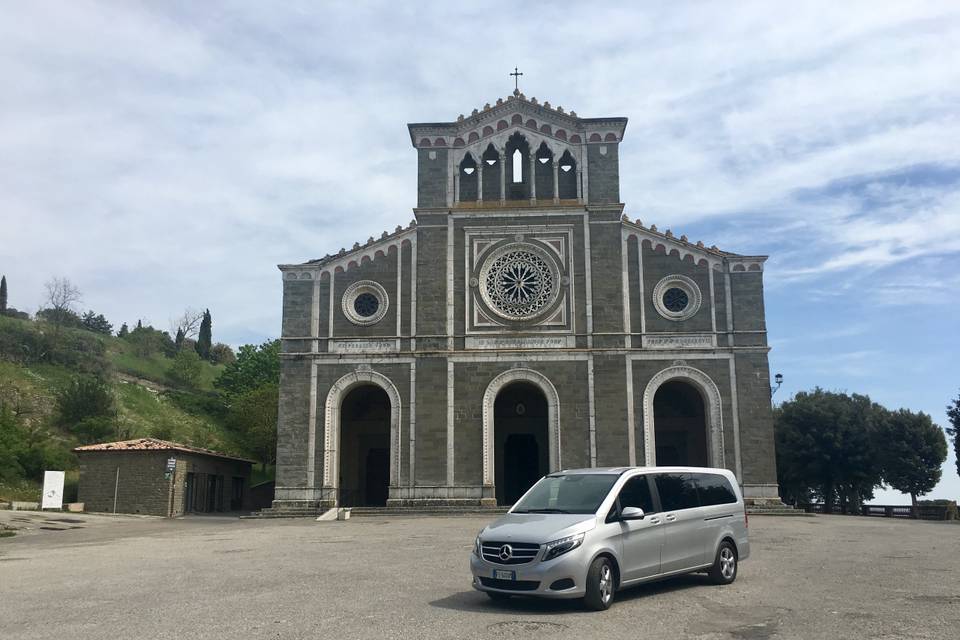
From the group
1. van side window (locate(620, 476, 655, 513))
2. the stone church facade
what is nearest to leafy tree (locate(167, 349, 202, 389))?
the stone church facade

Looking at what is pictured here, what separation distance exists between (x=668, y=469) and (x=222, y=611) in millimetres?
6969

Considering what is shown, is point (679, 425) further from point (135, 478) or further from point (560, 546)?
point (560, 546)

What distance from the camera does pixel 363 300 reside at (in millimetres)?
39875

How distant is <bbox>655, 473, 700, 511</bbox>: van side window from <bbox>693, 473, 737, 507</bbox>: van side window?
210 millimetres

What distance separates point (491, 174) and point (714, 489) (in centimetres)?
2932

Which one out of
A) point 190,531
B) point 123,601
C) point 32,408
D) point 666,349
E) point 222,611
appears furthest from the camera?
point 32,408

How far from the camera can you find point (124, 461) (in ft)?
126

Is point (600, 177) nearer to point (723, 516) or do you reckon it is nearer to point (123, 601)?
point (723, 516)

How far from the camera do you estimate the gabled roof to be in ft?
134

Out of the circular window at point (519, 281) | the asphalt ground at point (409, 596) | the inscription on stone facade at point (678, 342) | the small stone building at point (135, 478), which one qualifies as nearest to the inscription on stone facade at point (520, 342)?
the circular window at point (519, 281)

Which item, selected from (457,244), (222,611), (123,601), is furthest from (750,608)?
(457,244)

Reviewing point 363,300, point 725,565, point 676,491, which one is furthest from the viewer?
point 363,300

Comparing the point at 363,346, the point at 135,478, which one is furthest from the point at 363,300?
the point at 135,478

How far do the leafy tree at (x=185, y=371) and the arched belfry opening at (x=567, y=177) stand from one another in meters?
51.9
